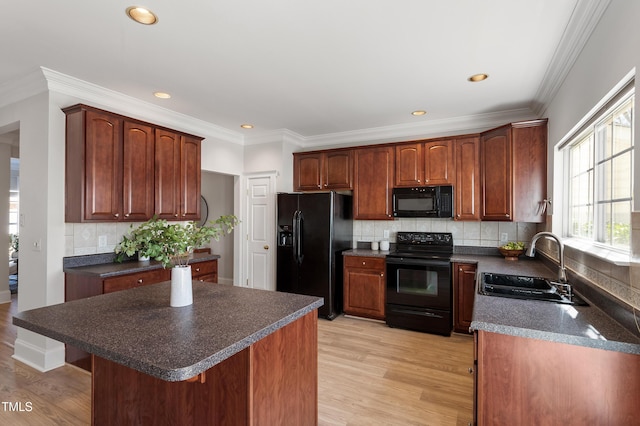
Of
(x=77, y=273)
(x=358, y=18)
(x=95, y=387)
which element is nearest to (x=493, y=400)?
(x=95, y=387)

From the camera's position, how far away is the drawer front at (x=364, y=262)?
3.93 meters

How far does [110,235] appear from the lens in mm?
3211

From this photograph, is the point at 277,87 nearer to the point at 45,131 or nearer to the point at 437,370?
the point at 45,131

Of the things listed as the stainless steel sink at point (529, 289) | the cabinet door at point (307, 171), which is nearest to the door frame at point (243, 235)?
the cabinet door at point (307, 171)

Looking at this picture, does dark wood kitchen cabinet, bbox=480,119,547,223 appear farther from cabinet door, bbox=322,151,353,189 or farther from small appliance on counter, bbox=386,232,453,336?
cabinet door, bbox=322,151,353,189

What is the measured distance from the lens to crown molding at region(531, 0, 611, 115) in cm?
176

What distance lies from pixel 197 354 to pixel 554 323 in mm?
1567

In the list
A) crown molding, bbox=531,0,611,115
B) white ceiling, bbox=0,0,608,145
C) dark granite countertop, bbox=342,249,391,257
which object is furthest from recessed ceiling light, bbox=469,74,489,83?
dark granite countertop, bbox=342,249,391,257

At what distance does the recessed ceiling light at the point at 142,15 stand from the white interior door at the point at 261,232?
8.89 ft

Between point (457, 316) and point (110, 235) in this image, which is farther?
point (457, 316)

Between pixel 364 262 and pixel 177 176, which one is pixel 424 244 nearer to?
pixel 364 262

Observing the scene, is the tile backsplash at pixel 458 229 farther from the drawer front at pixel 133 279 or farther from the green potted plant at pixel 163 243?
the green potted plant at pixel 163 243

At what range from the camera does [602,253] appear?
5.92ft

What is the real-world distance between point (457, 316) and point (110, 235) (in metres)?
3.78
